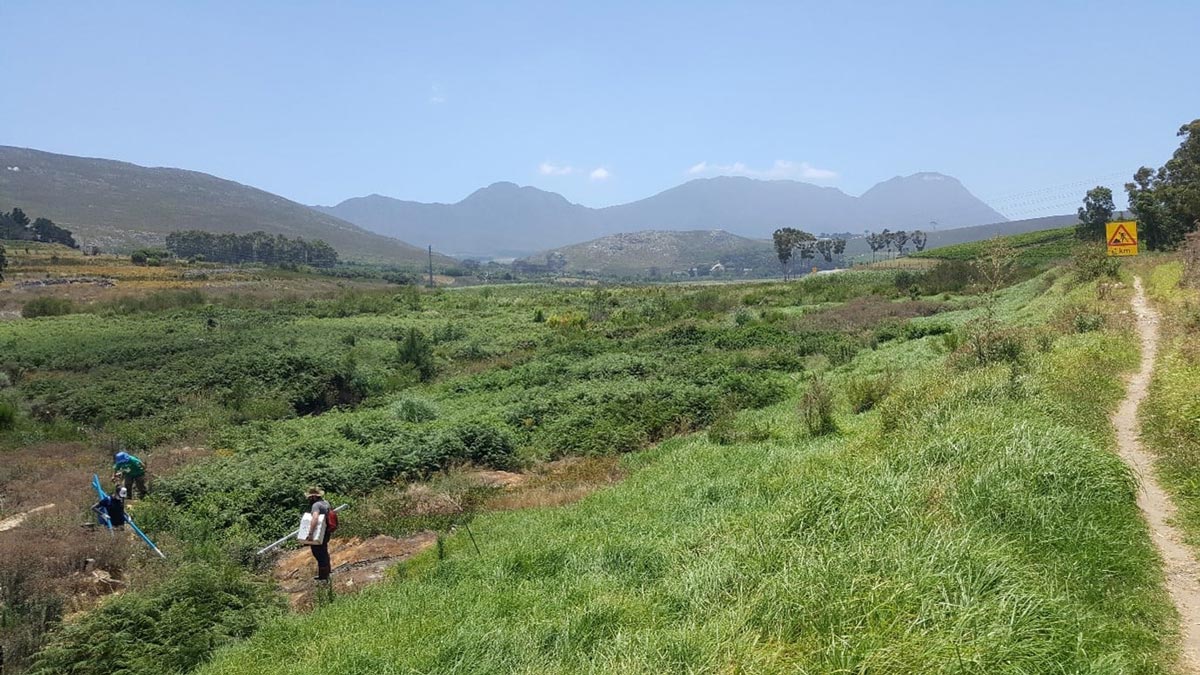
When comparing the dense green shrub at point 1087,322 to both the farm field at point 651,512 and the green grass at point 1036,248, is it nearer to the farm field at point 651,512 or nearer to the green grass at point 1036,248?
the farm field at point 651,512

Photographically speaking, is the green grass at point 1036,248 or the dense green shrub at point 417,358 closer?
the dense green shrub at point 417,358

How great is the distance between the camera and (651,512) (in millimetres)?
10609

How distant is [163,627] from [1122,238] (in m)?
36.4

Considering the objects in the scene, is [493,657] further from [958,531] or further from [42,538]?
[42,538]

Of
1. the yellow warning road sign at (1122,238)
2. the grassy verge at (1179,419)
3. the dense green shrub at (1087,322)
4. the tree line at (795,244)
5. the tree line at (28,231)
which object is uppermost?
the tree line at (28,231)

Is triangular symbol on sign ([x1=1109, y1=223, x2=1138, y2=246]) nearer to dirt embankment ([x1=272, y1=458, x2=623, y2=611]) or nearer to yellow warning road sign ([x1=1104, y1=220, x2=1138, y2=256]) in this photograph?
yellow warning road sign ([x1=1104, y1=220, x2=1138, y2=256])

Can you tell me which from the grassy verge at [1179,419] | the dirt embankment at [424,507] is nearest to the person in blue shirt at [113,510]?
the dirt embankment at [424,507]

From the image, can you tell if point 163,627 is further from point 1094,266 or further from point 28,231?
point 28,231

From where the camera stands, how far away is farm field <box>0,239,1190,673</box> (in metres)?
5.53

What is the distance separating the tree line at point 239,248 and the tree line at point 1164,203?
128 meters

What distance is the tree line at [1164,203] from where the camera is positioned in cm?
4228

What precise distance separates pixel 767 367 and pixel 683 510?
18.2 meters

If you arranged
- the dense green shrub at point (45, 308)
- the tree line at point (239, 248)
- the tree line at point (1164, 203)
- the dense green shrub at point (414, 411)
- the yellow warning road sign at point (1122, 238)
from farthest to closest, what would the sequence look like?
1. the tree line at point (239, 248)
2. the dense green shrub at point (45, 308)
3. the tree line at point (1164, 203)
4. the yellow warning road sign at point (1122, 238)
5. the dense green shrub at point (414, 411)

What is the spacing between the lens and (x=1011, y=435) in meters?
8.94
